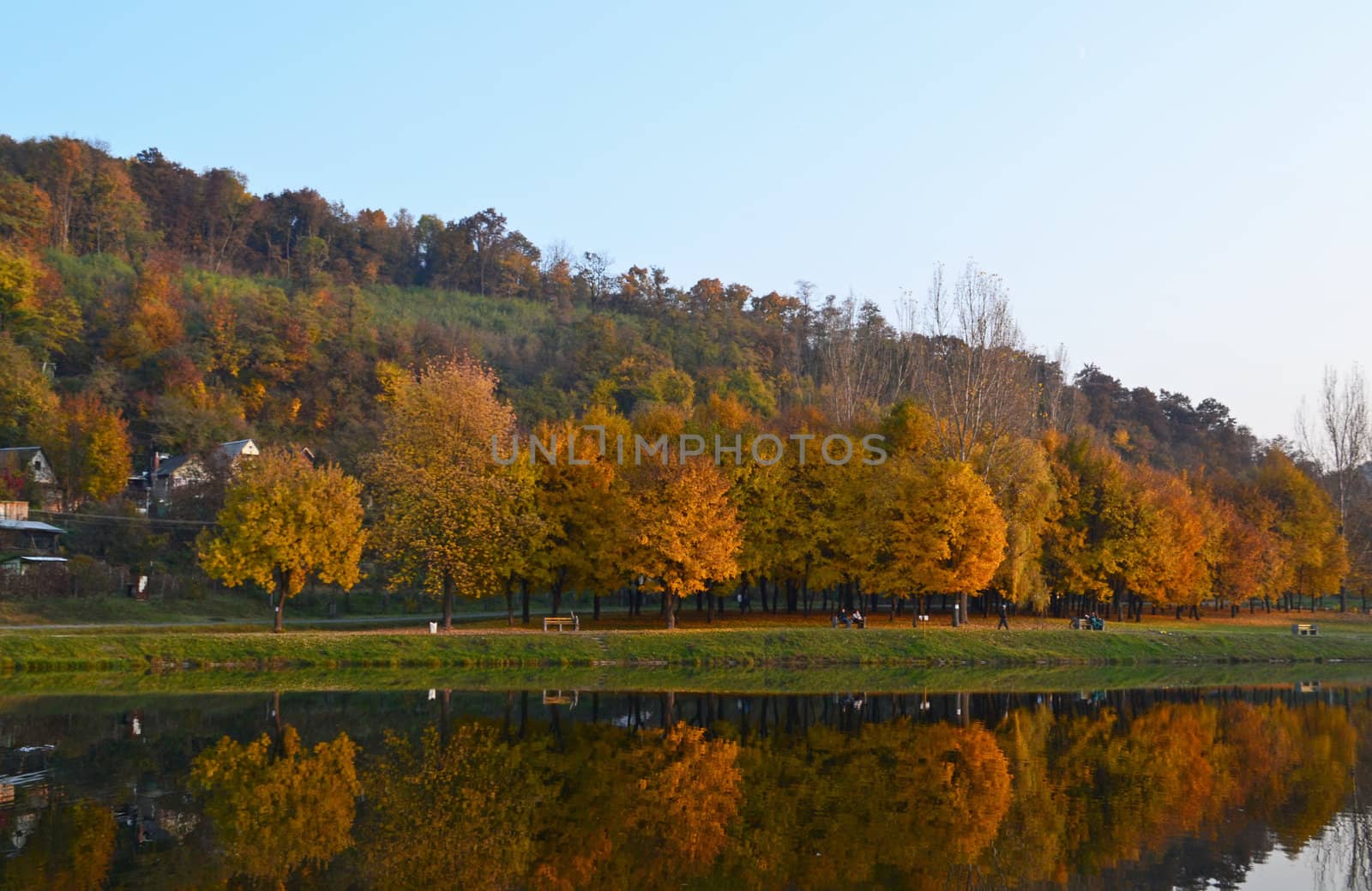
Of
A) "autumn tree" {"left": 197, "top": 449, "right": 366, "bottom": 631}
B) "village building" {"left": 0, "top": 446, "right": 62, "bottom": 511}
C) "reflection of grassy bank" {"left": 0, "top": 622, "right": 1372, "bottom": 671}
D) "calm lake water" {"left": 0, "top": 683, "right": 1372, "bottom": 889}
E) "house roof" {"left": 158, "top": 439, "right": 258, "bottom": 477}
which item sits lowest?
"calm lake water" {"left": 0, "top": 683, "right": 1372, "bottom": 889}

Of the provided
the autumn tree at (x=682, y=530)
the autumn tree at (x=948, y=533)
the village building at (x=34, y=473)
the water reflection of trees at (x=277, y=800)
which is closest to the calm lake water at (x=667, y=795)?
the water reflection of trees at (x=277, y=800)

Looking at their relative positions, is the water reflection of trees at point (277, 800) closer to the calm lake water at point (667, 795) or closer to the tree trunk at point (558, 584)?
the calm lake water at point (667, 795)

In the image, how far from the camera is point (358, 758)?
2612 cm

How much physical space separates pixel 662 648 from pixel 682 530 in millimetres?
6384

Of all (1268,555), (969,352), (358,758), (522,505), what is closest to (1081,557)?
(969,352)

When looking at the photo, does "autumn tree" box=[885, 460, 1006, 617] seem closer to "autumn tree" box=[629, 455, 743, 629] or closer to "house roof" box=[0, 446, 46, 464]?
"autumn tree" box=[629, 455, 743, 629]

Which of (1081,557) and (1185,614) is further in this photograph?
(1185,614)

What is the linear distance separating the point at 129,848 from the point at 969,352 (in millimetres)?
50101

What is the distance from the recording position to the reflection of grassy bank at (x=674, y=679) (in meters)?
39.0

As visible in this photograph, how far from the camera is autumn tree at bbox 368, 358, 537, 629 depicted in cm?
5288

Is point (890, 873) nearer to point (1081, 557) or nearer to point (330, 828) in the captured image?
point (330, 828)

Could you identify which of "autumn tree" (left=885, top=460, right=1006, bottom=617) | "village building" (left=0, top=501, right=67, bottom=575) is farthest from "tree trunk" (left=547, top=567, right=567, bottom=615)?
"village building" (left=0, top=501, right=67, bottom=575)

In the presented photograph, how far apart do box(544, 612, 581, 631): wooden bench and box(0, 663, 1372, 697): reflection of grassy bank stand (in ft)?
23.7
